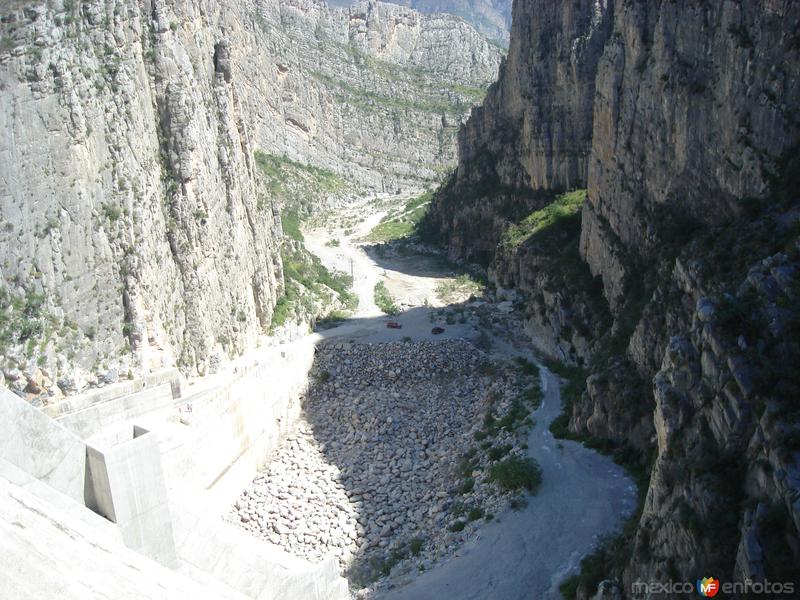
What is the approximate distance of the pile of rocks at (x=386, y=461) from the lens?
85.5 ft

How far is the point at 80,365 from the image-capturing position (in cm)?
2628

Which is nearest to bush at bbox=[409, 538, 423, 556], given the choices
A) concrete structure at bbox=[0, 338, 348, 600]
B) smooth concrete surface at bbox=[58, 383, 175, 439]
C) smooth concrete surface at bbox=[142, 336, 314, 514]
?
concrete structure at bbox=[0, 338, 348, 600]

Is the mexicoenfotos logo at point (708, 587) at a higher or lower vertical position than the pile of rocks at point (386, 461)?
higher

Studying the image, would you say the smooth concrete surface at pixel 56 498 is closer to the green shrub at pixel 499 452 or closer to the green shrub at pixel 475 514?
the green shrub at pixel 475 514

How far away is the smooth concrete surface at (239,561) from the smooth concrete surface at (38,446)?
11.0 feet

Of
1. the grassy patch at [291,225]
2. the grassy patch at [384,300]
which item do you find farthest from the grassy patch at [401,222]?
the grassy patch at [384,300]

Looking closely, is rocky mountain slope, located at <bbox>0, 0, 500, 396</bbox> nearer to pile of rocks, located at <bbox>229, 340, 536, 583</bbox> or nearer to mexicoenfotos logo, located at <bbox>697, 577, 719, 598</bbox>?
pile of rocks, located at <bbox>229, 340, 536, 583</bbox>

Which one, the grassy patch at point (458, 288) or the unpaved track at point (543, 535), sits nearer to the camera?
the unpaved track at point (543, 535)

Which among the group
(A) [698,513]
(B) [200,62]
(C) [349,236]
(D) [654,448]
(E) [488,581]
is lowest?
(C) [349,236]

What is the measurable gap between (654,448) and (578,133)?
36.1 metres

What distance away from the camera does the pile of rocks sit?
85.5 ft

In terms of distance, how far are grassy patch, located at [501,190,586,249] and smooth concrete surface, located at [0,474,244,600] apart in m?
43.7

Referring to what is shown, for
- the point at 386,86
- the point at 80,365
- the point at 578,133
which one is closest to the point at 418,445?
the point at 80,365

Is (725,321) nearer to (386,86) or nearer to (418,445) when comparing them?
(418,445)
